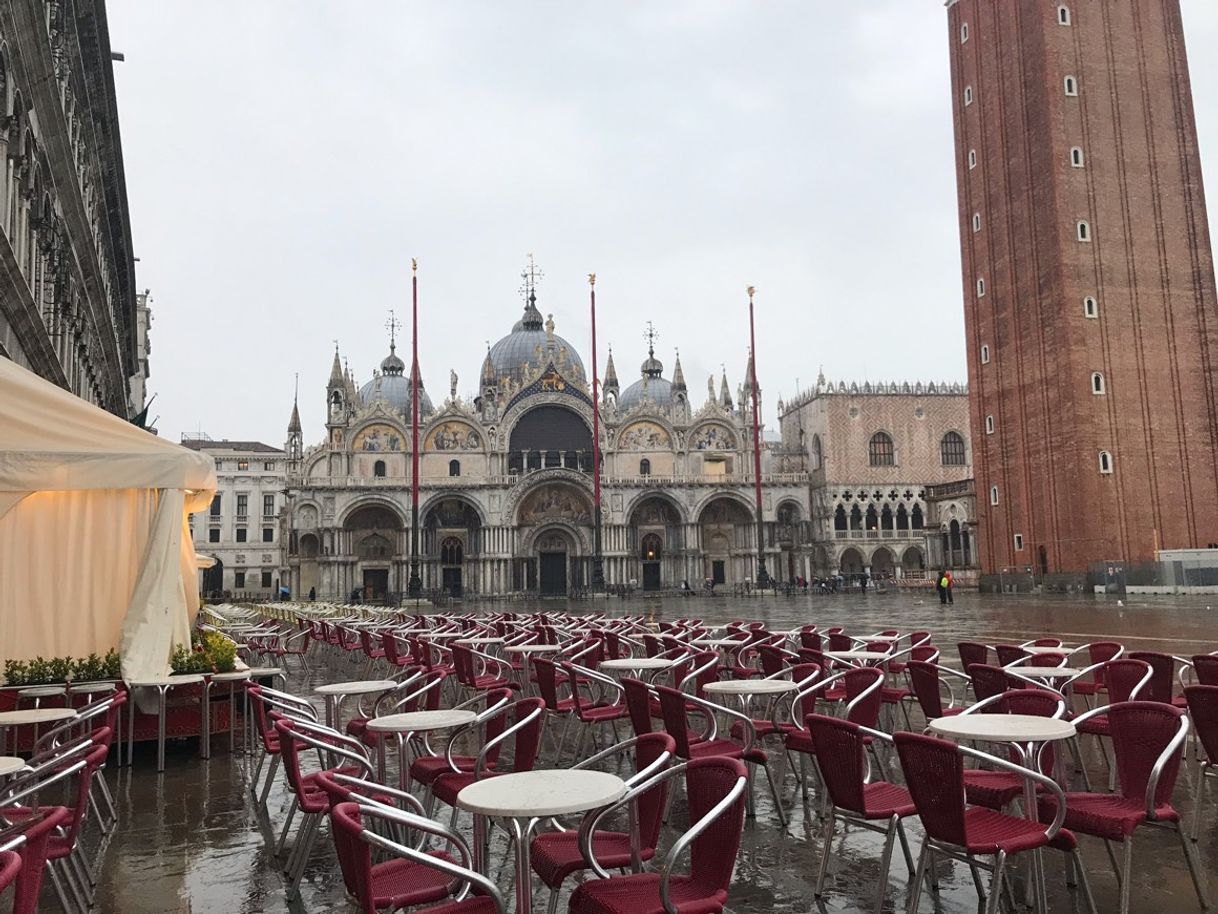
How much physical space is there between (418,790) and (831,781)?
11.2ft

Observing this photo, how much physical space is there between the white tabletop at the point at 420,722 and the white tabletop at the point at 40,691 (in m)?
3.85

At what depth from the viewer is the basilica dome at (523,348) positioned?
55978 millimetres

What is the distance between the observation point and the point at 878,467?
56.1 metres

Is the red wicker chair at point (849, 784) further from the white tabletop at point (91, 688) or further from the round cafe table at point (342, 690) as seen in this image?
the white tabletop at point (91, 688)

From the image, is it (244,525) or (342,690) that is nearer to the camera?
(342,690)

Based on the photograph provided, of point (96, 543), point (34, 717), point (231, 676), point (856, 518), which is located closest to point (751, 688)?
point (34, 717)

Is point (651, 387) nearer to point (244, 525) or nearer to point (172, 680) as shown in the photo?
point (244, 525)

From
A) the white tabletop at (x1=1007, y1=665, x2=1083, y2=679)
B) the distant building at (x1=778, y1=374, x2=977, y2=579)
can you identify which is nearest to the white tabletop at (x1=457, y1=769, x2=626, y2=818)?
the white tabletop at (x1=1007, y1=665, x2=1083, y2=679)

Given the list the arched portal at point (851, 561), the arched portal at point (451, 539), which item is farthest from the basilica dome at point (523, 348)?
the arched portal at point (851, 561)

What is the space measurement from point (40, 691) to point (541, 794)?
6.01m

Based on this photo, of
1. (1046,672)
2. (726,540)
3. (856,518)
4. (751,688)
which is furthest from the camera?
(856,518)

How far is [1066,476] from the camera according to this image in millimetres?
35438

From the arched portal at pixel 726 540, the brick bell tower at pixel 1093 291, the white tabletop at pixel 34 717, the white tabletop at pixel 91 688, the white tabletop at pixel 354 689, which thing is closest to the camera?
the white tabletop at pixel 34 717

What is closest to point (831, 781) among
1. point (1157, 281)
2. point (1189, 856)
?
point (1189, 856)
